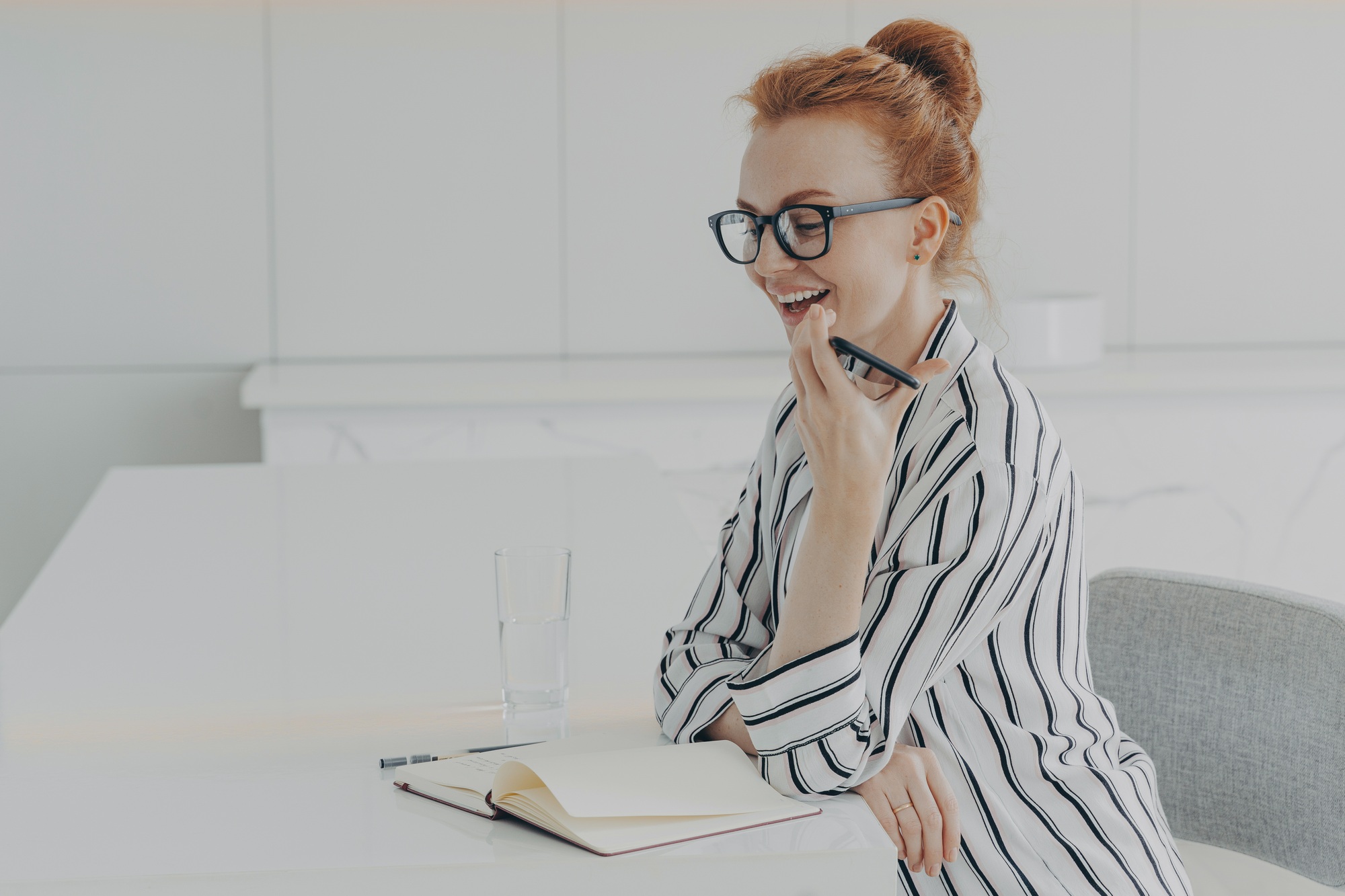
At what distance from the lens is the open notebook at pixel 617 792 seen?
0.78 m

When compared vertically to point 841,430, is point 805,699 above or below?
below

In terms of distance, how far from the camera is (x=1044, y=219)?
321cm

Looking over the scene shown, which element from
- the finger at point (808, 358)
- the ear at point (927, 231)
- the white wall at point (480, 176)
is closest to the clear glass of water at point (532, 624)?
the finger at point (808, 358)

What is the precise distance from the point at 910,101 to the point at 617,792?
1.90 feet

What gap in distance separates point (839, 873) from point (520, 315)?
2479mm

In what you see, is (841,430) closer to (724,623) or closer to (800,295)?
(800,295)

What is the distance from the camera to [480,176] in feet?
Result: 10.1

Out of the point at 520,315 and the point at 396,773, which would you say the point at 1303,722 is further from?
the point at 520,315

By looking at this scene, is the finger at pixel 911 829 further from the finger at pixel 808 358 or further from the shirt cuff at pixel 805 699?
the finger at pixel 808 358

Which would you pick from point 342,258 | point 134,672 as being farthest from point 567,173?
point 134,672

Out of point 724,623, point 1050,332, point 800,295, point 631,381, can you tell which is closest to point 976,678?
point 724,623

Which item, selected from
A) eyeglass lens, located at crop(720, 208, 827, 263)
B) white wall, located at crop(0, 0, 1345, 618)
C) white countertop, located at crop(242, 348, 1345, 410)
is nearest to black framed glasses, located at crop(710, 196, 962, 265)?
eyeglass lens, located at crop(720, 208, 827, 263)

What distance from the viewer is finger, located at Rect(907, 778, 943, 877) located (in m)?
0.91

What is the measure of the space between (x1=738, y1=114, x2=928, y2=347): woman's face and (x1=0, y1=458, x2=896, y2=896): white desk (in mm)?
375
